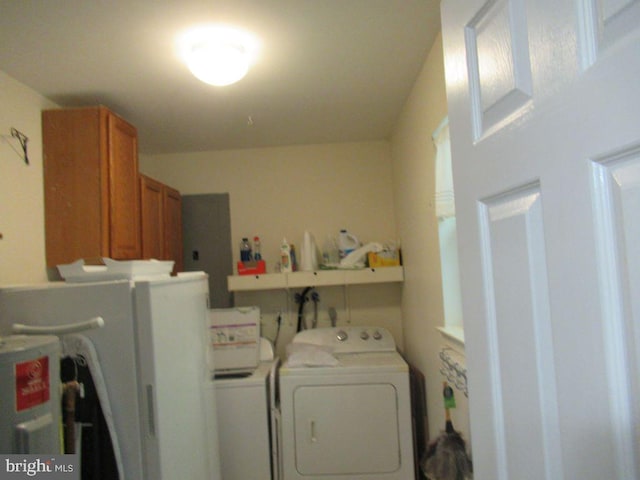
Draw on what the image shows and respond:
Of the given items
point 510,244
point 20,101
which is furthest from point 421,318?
point 20,101

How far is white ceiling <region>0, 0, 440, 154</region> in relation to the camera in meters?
1.41

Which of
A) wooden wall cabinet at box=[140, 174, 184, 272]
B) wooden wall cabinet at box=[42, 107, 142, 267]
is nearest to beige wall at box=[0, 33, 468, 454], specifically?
wooden wall cabinet at box=[140, 174, 184, 272]

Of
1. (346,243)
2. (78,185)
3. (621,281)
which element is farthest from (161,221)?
(621,281)

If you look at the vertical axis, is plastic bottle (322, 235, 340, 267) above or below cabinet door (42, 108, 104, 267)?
below

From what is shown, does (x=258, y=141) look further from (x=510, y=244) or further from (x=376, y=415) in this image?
(x=510, y=244)

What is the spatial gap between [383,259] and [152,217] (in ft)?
5.50

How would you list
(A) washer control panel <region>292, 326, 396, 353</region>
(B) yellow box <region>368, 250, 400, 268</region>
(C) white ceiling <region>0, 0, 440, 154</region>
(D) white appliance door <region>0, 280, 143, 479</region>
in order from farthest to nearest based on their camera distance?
(B) yellow box <region>368, 250, 400, 268</region> → (A) washer control panel <region>292, 326, 396, 353</region> → (C) white ceiling <region>0, 0, 440, 154</region> → (D) white appliance door <region>0, 280, 143, 479</region>

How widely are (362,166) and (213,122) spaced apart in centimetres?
126

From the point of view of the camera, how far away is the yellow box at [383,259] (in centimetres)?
282

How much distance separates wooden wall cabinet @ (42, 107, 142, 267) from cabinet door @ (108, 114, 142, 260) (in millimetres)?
12

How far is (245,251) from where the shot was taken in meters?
3.01

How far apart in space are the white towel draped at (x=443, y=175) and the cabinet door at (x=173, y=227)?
198cm

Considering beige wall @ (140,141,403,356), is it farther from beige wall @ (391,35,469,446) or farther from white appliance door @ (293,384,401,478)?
white appliance door @ (293,384,401,478)

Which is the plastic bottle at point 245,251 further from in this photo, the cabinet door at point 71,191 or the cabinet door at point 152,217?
the cabinet door at point 71,191
